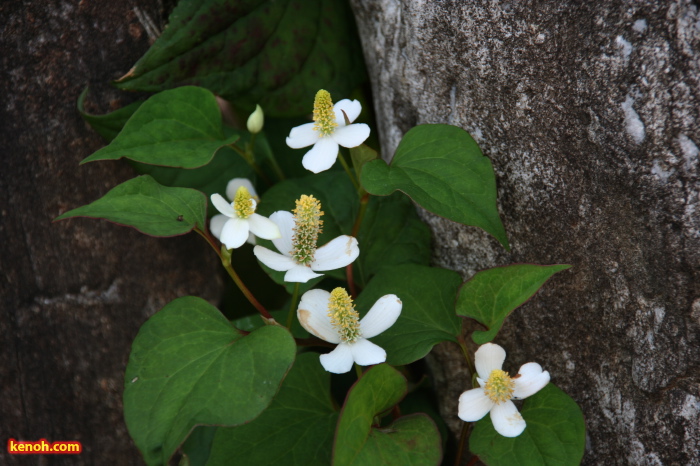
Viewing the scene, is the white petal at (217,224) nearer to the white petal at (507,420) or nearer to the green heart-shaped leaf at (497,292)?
the green heart-shaped leaf at (497,292)

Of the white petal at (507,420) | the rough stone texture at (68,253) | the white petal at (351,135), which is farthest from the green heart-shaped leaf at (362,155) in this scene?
the rough stone texture at (68,253)

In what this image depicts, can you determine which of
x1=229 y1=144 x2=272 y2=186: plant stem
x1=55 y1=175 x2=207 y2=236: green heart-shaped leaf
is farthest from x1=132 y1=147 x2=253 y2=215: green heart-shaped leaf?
x1=55 y1=175 x2=207 y2=236: green heart-shaped leaf

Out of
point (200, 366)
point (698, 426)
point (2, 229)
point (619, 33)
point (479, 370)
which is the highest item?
point (619, 33)

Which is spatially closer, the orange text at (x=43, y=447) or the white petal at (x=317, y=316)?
the white petal at (x=317, y=316)

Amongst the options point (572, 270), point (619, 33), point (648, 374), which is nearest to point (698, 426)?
point (648, 374)

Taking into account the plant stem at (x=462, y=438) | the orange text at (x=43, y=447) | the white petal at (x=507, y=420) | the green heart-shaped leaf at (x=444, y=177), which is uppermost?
the green heart-shaped leaf at (x=444, y=177)

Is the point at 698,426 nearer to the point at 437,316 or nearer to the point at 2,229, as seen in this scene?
the point at 437,316

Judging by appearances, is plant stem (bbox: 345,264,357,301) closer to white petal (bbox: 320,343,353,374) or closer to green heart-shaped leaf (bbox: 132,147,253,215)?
white petal (bbox: 320,343,353,374)
